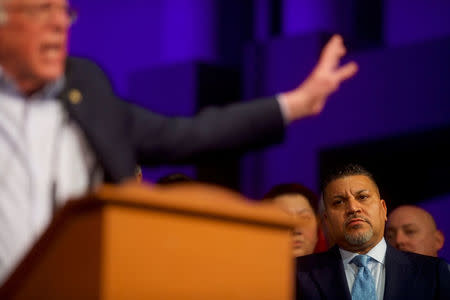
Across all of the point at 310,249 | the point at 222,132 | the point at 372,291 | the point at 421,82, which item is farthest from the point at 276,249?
the point at 421,82

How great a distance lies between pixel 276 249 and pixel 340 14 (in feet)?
15.9

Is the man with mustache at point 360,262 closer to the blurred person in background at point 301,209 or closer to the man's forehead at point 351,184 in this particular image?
the man's forehead at point 351,184

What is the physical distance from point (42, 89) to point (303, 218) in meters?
2.33

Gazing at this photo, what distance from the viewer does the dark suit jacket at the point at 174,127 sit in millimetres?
1742

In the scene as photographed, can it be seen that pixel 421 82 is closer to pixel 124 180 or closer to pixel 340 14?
pixel 340 14

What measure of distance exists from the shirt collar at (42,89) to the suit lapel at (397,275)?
2010 mm

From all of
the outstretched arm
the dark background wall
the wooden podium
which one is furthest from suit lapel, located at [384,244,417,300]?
the dark background wall

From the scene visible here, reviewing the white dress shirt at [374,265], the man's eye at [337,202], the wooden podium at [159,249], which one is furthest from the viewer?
the man's eye at [337,202]

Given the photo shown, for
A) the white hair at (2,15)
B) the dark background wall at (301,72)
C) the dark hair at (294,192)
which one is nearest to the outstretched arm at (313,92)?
the white hair at (2,15)

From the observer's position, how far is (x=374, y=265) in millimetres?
3543

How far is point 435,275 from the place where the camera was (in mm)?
3475

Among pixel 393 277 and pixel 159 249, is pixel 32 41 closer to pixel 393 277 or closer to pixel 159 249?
pixel 159 249

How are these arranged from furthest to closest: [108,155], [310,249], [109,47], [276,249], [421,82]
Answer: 1. [109,47]
2. [421,82]
3. [310,249]
4. [108,155]
5. [276,249]

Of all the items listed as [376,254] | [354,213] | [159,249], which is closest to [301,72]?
[354,213]
